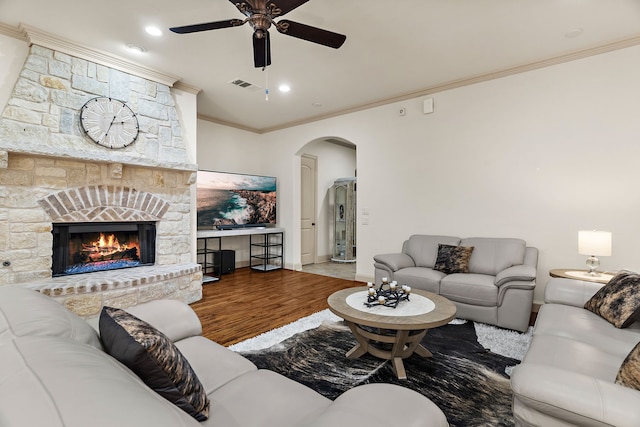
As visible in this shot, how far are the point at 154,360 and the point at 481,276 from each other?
135 inches

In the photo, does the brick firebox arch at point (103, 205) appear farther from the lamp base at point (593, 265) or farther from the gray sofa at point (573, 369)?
the lamp base at point (593, 265)

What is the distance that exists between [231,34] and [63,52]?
1.82m

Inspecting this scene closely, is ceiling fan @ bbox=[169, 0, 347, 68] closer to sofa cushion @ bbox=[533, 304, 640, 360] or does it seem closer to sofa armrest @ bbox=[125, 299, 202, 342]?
sofa armrest @ bbox=[125, 299, 202, 342]

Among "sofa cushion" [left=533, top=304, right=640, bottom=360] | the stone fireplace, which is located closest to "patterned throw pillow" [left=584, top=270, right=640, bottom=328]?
"sofa cushion" [left=533, top=304, right=640, bottom=360]

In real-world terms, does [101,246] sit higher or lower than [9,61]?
lower

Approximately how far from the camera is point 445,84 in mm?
4293

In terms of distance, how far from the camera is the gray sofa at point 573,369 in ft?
3.53

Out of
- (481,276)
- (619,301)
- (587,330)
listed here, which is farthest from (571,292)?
(481,276)

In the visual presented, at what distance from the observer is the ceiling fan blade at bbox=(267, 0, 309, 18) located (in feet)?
6.85

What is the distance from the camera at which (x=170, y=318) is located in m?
1.80

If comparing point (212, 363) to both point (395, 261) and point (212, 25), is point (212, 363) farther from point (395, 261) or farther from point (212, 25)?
point (395, 261)

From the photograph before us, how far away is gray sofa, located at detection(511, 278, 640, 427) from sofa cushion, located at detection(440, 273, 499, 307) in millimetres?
624

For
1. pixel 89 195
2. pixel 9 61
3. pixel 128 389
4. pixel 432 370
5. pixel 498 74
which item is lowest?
pixel 432 370

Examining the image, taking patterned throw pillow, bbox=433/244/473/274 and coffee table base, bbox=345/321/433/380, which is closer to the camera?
coffee table base, bbox=345/321/433/380
